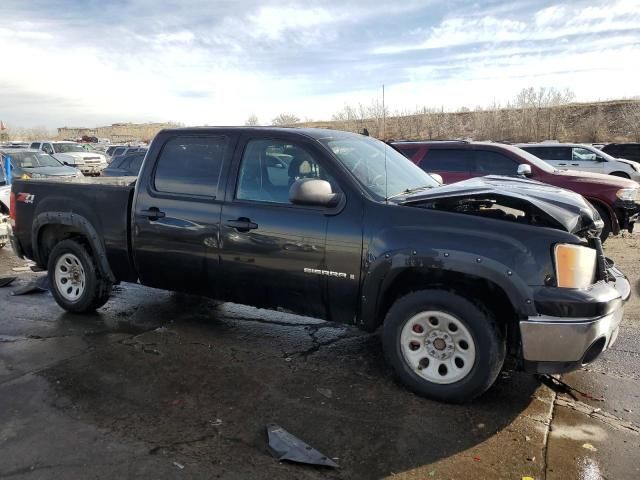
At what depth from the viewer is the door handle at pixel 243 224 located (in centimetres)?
426

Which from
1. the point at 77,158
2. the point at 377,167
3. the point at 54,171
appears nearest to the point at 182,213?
the point at 377,167

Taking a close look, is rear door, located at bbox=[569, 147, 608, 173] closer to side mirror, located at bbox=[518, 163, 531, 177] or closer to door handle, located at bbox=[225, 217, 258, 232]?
side mirror, located at bbox=[518, 163, 531, 177]

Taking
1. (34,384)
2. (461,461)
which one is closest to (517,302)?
(461,461)

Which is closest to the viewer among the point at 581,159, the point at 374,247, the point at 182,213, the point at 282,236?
the point at 374,247

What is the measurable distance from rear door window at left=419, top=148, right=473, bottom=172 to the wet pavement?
16.2 feet

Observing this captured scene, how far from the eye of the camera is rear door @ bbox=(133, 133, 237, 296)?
453cm

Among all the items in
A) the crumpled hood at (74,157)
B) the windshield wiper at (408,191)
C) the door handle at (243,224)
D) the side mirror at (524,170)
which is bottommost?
the door handle at (243,224)

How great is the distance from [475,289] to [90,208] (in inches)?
149

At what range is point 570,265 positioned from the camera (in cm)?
326

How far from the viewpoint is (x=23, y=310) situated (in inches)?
234

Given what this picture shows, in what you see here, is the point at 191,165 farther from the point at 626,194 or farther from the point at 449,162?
the point at 626,194

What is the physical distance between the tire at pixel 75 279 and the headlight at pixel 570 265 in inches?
171

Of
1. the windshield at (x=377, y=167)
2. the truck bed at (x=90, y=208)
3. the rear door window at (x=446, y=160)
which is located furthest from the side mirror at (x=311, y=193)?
the rear door window at (x=446, y=160)

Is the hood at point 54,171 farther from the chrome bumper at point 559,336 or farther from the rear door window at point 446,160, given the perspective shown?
the chrome bumper at point 559,336
